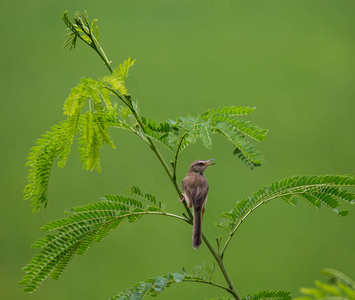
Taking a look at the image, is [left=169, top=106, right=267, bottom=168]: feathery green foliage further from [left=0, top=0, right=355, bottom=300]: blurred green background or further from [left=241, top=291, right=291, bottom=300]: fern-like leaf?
[left=0, top=0, right=355, bottom=300]: blurred green background

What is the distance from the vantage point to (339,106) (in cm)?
268

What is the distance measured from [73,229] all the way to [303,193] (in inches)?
17.9

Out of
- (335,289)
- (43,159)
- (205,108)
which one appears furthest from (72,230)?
(205,108)

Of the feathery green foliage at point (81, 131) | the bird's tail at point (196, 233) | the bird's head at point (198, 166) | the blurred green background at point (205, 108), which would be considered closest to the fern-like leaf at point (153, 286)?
the bird's tail at point (196, 233)

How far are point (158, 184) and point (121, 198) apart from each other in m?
1.61

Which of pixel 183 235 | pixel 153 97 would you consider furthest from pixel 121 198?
pixel 153 97

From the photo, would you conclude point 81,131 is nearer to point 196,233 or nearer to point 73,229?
point 73,229

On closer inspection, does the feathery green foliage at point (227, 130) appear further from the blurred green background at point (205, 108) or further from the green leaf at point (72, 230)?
the blurred green background at point (205, 108)

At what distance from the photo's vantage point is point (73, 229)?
2.81 ft

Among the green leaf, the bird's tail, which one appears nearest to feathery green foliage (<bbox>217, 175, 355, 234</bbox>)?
the bird's tail

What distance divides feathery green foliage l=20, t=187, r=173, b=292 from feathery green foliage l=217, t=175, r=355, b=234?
6.4 inches

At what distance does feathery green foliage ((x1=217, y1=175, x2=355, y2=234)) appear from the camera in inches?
33.7

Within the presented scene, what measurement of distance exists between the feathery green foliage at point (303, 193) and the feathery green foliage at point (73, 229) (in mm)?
163

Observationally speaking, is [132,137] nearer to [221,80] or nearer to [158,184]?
[158,184]
